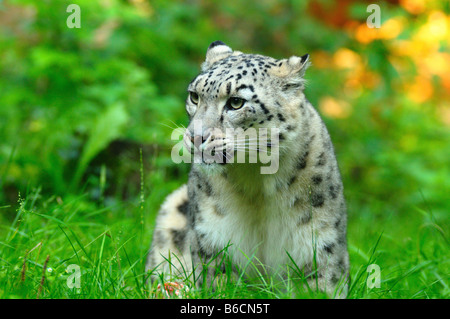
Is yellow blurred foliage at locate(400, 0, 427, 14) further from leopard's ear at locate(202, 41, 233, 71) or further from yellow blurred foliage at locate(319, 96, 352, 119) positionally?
leopard's ear at locate(202, 41, 233, 71)

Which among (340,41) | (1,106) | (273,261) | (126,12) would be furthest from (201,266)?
(340,41)

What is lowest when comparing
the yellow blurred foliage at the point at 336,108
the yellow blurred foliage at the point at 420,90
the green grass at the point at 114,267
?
the green grass at the point at 114,267

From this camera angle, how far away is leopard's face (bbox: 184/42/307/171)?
4.26 metres

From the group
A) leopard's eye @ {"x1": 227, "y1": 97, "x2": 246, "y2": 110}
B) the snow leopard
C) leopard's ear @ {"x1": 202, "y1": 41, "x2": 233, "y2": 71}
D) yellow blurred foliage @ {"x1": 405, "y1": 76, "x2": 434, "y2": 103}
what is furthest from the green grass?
yellow blurred foliage @ {"x1": 405, "y1": 76, "x2": 434, "y2": 103}

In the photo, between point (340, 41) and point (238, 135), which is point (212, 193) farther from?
point (340, 41)

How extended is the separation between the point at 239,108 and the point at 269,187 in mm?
730

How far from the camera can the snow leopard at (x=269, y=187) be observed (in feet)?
14.4

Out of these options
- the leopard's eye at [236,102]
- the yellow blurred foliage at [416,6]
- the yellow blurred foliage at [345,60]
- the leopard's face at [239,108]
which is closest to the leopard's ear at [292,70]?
the leopard's face at [239,108]

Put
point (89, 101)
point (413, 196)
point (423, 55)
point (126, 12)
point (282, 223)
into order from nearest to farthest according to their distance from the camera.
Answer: point (282, 223) < point (126, 12) < point (89, 101) < point (413, 196) < point (423, 55)

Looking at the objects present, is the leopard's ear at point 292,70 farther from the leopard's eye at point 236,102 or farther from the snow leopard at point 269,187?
the leopard's eye at point 236,102

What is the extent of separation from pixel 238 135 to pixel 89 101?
6.09 meters

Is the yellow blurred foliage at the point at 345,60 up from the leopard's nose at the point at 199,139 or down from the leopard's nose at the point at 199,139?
up

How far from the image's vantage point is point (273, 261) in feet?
15.6

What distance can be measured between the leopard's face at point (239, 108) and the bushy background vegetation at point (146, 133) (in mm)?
934
